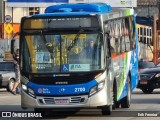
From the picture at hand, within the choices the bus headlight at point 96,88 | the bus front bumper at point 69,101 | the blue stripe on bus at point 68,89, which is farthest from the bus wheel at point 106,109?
the blue stripe on bus at point 68,89

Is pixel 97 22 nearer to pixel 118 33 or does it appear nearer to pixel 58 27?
pixel 58 27

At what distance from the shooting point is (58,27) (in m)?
16.8

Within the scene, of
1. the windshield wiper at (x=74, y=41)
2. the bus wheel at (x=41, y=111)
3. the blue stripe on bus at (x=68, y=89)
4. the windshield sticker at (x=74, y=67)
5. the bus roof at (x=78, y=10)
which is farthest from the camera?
the bus wheel at (x=41, y=111)

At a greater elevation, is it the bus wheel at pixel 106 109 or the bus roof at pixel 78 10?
the bus roof at pixel 78 10

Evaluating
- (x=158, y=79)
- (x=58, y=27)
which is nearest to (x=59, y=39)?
(x=58, y=27)

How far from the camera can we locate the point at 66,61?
16.6m

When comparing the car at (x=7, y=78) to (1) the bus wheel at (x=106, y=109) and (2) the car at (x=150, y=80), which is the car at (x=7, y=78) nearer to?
(2) the car at (x=150, y=80)

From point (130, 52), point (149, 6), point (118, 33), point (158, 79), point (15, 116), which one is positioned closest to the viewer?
point (15, 116)

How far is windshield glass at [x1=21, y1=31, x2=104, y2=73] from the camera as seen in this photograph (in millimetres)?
16578

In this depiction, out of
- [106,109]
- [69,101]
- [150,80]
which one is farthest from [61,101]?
[150,80]

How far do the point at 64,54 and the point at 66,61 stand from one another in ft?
0.63

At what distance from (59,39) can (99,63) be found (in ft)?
3.97

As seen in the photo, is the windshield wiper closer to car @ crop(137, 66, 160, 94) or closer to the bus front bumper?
Result: the bus front bumper

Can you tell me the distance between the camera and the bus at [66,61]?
16.4m
